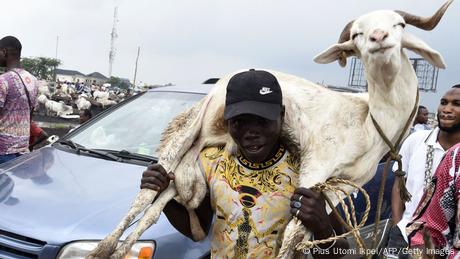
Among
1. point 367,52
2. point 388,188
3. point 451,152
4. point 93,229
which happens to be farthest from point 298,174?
point 388,188

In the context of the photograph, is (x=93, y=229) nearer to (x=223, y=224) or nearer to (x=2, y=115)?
(x=223, y=224)

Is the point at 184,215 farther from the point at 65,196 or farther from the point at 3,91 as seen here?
the point at 3,91

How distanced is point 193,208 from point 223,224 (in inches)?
5.4

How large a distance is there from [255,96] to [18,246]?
5.33 ft

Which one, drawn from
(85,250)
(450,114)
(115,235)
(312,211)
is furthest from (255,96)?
(450,114)

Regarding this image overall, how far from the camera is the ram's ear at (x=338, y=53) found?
5.34ft

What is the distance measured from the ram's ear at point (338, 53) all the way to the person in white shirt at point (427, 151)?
1621mm

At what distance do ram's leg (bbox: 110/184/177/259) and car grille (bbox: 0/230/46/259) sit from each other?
0.96 meters

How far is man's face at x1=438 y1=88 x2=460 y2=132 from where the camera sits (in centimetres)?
311

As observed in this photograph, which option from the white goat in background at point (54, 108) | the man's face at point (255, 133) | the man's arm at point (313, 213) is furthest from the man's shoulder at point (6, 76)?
the white goat in background at point (54, 108)

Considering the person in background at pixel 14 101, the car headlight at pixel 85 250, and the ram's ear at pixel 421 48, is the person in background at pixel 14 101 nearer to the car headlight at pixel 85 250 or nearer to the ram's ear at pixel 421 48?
the car headlight at pixel 85 250

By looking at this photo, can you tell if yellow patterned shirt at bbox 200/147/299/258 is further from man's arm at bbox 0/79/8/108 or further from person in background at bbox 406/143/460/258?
man's arm at bbox 0/79/8/108

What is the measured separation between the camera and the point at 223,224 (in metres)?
1.82

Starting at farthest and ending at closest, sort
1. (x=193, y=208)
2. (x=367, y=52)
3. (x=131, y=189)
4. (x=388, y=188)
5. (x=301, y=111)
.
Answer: (x=388, y=188) < (x=131, y=189) < (x=193, y=208) < (x=301, y=111) < (x=367, y=52)
